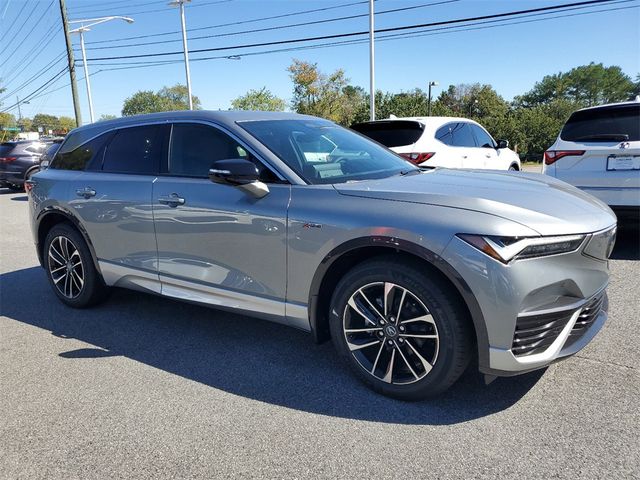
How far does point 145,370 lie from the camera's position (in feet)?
11.0

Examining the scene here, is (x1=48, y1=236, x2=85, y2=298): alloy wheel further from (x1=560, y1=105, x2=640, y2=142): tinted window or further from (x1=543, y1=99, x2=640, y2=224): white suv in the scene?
(x1=560, y1=105, x2=640, y2=142): tinted window

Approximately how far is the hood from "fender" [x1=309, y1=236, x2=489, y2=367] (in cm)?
27

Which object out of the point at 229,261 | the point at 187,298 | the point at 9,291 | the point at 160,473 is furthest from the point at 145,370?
the point at 9,291

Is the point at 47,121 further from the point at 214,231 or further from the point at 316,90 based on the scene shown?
the point at 214,231

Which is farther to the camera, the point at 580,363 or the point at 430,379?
the point at 580,363

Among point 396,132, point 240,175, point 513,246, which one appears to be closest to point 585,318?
point 513,246

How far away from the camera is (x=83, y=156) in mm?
4551

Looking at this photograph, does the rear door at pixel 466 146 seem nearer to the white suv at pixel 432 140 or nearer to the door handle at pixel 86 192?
the white suv at pixel 432 140

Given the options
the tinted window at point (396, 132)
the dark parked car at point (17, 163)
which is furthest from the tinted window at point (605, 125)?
the dark parked car at point (17, 163)

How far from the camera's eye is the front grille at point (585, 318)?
2604 mm

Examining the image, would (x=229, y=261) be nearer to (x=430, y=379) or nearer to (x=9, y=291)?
(x=430, y=379)

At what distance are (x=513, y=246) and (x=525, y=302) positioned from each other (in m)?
0.28

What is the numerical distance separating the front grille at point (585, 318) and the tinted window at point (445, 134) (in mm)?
4900

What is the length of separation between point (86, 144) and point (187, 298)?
6.52ft
